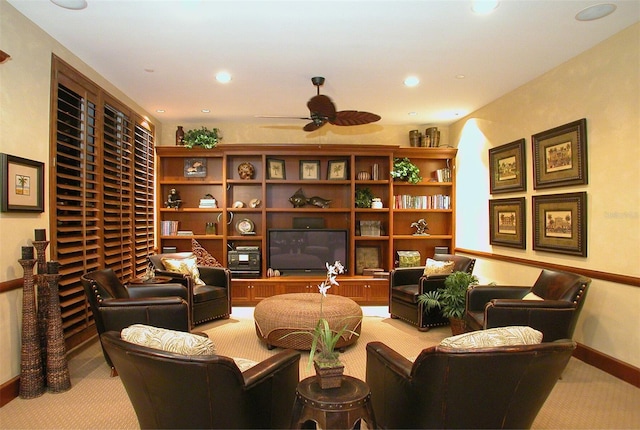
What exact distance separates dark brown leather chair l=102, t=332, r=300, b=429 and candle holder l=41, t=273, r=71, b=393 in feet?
4.68

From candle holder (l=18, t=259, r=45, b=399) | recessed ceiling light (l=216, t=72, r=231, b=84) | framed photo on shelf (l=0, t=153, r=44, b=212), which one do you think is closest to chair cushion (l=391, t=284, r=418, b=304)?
recessed ceiling light (l=216, t=72, r=231, b=84)

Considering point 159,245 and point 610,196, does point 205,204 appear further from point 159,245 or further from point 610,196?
point 610,196

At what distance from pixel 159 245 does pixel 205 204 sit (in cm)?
95

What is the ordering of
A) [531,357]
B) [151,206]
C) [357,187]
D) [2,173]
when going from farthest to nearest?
[357,187], [151,206], [2,173], [531,357]

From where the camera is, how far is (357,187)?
6168 millimetres

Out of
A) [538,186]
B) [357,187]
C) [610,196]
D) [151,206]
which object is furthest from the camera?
[357,187]

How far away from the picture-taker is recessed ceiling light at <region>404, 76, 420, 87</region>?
13.9ft

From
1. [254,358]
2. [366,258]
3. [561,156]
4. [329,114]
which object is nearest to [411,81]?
[329,114]

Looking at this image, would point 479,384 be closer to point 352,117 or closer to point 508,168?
point 352,117

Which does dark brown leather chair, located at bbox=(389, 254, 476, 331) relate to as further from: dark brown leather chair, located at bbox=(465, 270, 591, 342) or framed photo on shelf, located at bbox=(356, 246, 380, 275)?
dark brown leather chair, located at bbox=(465, 270, 591, 342)

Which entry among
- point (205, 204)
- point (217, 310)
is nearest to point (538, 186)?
point (217, 310)

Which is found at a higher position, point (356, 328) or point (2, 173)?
point (2, 173)

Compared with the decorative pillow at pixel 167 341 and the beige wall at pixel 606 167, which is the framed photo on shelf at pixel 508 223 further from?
the decorative pillow at pixel 167 341

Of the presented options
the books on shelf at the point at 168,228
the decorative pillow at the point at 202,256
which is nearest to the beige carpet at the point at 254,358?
the decorative pillow at the point at 202,256
